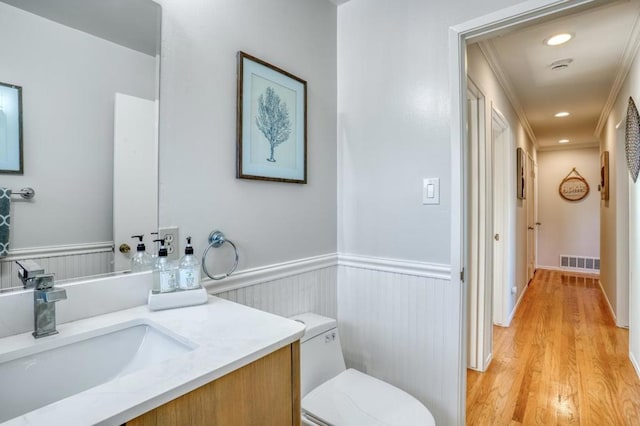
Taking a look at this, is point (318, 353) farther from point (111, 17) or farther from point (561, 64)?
point (561, 64)

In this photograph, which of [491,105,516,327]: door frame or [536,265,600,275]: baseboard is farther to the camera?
[536,265,600,275]: baseboard

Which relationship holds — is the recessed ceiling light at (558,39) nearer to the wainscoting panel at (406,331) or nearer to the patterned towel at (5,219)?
the wainscoting panel at (406,331)

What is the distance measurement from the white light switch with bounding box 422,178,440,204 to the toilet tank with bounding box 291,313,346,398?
0.70m

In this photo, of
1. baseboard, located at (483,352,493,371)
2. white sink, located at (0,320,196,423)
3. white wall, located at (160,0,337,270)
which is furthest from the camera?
baseboard, located at (483,352,493,371)

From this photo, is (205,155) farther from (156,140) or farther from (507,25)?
(507,25)

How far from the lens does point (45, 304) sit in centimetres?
80

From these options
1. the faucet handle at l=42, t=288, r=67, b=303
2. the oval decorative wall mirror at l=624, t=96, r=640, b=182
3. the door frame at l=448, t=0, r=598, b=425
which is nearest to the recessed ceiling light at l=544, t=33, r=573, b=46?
the oval decorative wall mirror at l=624, t=96, r=640, b=182

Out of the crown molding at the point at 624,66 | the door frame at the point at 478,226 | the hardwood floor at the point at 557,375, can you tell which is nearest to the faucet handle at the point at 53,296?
the hardwood floor at the point at 557,375

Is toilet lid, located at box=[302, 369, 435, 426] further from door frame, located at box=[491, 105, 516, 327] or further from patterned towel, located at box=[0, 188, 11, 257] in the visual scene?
door frame, located at box=[491, 105, 516, 327]

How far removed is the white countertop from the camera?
0.52 m

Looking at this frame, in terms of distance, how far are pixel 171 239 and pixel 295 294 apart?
675 mm

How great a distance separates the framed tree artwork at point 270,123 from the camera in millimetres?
1362

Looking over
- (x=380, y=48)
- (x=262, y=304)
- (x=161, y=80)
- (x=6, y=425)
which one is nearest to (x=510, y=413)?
(x=262, y=304)

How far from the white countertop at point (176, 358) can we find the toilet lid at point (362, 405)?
1.77 feet
